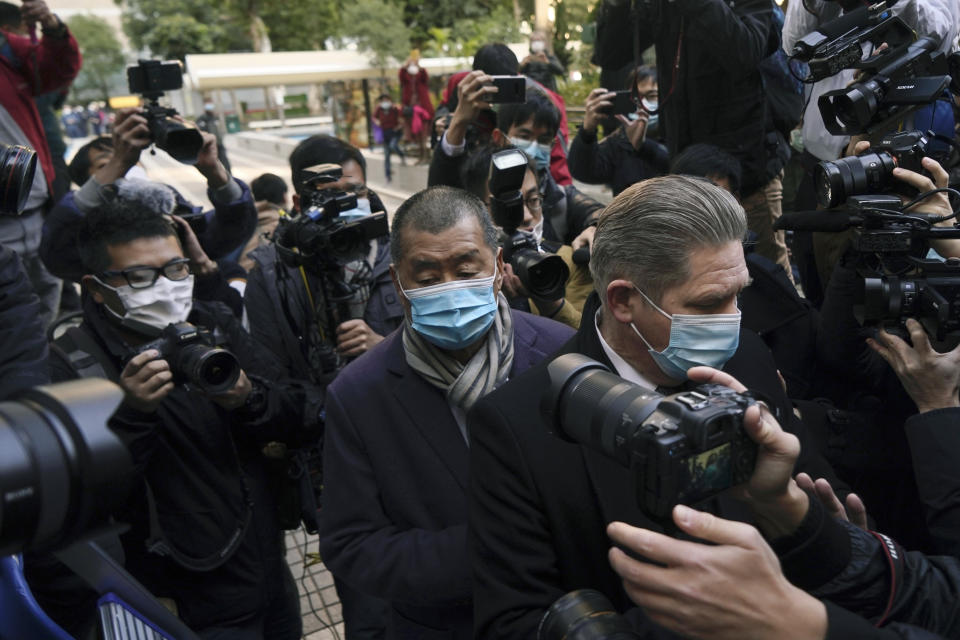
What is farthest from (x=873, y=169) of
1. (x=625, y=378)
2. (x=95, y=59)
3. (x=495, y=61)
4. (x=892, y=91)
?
(x=95, y=59)

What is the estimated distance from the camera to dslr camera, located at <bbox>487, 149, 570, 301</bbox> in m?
2.73

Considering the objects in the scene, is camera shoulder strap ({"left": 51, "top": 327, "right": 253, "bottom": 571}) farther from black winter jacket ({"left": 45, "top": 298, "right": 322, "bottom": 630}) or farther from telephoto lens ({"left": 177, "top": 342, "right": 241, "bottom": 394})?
telephoto lens ({"left": 177, "top": 342, "right": 241, "bottom": 394})

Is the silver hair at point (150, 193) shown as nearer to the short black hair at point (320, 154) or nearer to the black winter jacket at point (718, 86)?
the short black hair at point (320, 154)

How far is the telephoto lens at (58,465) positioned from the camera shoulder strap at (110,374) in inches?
57.5

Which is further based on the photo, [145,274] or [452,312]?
[145,274]

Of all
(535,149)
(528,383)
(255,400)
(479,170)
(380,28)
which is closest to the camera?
(528,383)

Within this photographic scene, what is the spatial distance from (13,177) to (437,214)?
136cm

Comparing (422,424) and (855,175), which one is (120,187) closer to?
(422,424)

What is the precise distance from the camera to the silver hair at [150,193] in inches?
137

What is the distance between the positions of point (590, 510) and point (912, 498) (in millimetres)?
1490

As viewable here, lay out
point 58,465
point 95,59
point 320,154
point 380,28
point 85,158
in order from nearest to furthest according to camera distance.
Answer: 1. point 58,465
2. point 320,154
3. point 85,158
4. point 380,28
5. point 95,59

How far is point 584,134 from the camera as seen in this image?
471cm

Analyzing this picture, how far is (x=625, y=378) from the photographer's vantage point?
1747 millimetres

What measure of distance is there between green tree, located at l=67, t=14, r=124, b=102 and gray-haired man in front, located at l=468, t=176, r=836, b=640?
66458 mm
